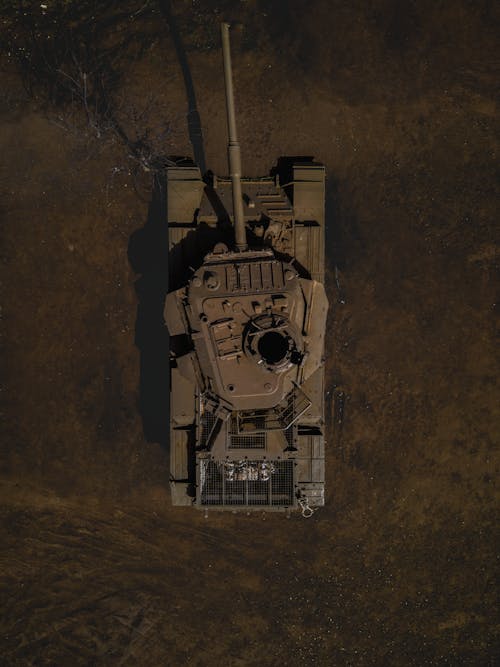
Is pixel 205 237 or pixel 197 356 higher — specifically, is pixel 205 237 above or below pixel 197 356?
above

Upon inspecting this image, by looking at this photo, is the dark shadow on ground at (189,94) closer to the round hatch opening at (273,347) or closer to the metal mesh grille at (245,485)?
the round hatch opening at (273,347)

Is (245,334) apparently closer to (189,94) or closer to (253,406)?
(253,406)

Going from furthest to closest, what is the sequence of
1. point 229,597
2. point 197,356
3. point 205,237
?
point 229,597
point 205,237
point 197,356

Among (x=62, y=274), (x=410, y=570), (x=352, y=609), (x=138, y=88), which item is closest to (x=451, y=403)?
(x=410, y=570)

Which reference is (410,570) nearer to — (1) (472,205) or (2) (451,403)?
(2) (451,403)

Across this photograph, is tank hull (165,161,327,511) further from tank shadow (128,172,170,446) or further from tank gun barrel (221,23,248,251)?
tank shadow (128,172,170,446)

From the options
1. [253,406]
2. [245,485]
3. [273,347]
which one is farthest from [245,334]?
[245,485]
